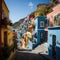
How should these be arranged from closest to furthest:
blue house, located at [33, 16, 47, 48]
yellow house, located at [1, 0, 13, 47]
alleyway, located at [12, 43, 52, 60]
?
yellow house, located at [1, 0, 13, 47], alleyway, located at [12, 43, 52, 60], blue house, located at [33, 16, 47, 48]

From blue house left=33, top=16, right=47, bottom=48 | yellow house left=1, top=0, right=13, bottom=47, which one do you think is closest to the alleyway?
yellow house left=1, top=0, right=13, bottom=47

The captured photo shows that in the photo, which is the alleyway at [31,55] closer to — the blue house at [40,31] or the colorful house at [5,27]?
the colorful house at [5,27]

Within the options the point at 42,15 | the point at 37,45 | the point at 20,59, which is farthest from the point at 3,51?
the point at 42,15

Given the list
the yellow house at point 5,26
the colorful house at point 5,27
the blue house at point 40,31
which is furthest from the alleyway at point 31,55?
the blue house at point 40,31

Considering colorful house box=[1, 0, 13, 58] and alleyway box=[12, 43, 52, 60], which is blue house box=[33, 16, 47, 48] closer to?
alleyway box=[12, 43, 52, 60]

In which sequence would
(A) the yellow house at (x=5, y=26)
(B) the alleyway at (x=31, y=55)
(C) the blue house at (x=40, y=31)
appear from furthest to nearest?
1. (C) the blue house at (x=40, y=31)
2. (B) the alleyway at (x=31, y=55)
3. (A) the yellow house at (x=5, y=26)

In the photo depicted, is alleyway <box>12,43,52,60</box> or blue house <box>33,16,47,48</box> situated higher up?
blue house <box>33,16,47,48</box>

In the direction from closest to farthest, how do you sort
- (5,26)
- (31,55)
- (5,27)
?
(5,26)
(5,27)
(31,55)

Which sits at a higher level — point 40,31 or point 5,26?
point 5,26

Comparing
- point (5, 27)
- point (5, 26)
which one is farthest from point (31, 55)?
point (5, 26)

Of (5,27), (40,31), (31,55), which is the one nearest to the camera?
(5,27)

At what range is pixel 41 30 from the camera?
38.3 metres

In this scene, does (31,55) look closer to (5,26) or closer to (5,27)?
(5,27)

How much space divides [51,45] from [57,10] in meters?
5.50
